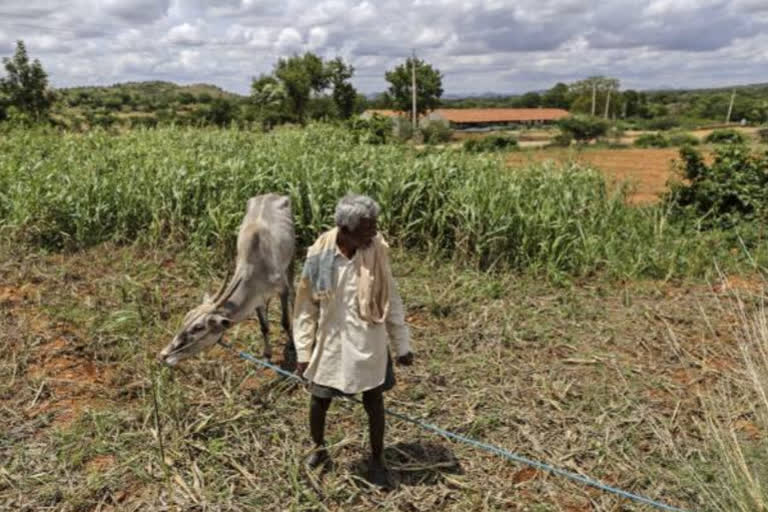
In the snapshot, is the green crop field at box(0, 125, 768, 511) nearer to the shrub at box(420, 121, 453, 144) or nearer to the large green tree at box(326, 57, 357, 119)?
the shrub at box(420, 121, 453, 144)

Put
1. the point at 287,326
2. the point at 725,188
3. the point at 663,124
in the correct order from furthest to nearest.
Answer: the point at 663,124 < the point at 725,188 < the point at 287,326

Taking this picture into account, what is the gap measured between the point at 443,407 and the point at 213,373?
4.78ft

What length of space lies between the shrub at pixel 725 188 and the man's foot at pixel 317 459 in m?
5.65


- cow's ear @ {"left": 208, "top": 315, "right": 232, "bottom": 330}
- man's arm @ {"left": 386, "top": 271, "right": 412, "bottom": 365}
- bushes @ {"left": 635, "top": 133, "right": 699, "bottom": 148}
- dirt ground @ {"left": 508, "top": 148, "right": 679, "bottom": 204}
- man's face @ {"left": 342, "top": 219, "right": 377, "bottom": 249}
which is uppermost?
man's face @ {"left": 342, "top": 219, "right": 377, "bottom": 249}

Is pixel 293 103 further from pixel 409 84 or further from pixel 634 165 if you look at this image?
pixel 634 165

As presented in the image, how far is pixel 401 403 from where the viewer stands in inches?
143

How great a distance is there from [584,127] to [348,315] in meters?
34.2

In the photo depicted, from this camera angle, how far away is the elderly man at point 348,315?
2516 mm

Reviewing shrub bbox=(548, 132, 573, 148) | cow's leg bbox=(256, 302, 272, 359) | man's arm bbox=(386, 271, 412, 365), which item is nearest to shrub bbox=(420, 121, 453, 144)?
cow's leg bbox=(256, 302, 272, 359)

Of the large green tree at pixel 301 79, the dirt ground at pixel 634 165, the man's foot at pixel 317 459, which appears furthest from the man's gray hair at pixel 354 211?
the large green tree at pixel 301 79

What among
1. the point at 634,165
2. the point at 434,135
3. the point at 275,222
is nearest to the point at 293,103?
the point at 634,165

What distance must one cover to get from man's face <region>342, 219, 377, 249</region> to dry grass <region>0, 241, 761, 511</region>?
4.01 ft

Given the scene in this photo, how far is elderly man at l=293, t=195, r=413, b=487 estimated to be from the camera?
99.0 inches

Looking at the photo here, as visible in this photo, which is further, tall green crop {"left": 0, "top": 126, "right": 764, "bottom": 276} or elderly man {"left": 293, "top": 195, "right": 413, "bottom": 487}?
tall green crop {"left": 0, "top": 126, "right": 764, "bottom": 276}
